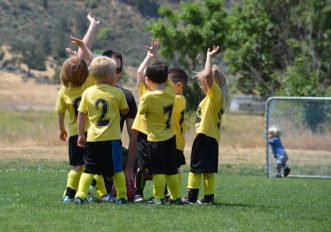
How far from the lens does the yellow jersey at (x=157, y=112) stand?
35.9 feet

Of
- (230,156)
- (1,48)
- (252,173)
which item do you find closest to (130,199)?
(252,173)

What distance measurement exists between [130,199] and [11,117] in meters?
27.8

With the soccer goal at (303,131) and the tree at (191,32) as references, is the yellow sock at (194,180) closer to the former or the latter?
the soccer goal at (303,131)

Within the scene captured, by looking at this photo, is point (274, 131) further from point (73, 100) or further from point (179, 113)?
point (73, 100)

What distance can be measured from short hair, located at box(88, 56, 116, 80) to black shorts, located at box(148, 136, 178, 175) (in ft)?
3.49

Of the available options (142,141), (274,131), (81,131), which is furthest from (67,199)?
(274,131)

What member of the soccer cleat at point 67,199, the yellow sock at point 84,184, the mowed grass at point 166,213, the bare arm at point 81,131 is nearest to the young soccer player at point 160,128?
the mowed grass at point 166,213

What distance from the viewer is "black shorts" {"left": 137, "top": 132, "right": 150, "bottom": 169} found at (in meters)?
11.1

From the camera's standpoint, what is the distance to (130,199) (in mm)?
11453

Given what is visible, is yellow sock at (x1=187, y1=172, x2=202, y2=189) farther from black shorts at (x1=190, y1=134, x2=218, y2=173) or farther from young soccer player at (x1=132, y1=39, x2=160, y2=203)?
young soccer player at (x1=132, y1=39, x2=160, y2=203)

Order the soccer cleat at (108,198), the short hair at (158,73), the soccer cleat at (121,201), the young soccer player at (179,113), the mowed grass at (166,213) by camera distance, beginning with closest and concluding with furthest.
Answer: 1. the mowed grass at (166,213)
2. the soccer cleat at (121,201)
3. the short hair at (158,73)
4. the soccer cleat at (108,198)
5. the young soccer player at (179,113)

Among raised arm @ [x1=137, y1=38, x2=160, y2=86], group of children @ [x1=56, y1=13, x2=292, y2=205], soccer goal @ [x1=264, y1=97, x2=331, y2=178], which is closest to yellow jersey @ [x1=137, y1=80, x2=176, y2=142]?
group of children @ [x1=56, y1=13, x2=292, y2=205]

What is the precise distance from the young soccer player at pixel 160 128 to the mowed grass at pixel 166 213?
1.32 ft

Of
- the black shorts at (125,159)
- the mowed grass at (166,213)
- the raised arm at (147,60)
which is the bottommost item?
the mowed grass at (166,213)
